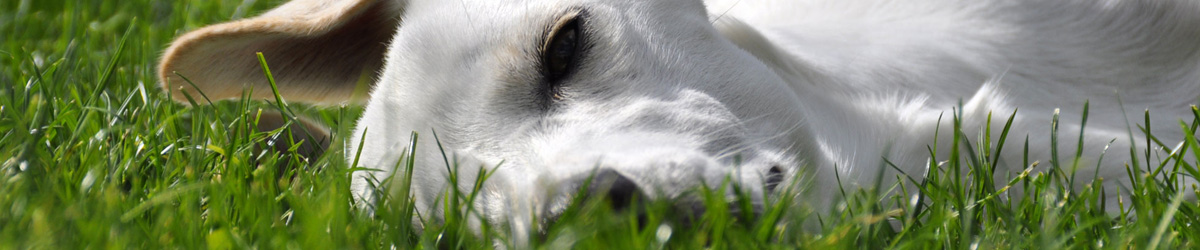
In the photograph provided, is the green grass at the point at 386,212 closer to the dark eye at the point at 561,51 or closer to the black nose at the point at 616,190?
the black nose at the point at 616,190

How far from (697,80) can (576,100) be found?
238mm

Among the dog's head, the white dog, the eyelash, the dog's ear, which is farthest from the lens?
the dog's ear

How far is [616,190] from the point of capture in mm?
1801

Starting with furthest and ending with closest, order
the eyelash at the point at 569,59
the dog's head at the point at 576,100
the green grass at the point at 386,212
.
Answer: the eyelash at the point at 569,59 < the dog's head at the point at 576,100 < the green grass at the point at 386,212

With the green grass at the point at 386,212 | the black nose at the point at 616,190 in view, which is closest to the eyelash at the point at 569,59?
the green grass at the point at 386,212

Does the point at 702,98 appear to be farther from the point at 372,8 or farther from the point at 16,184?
the point at 16,184

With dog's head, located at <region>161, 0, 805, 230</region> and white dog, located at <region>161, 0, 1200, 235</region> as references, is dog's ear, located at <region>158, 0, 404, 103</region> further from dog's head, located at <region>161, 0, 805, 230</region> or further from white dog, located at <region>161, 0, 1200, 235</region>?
dog's head, located at <region>161, 0, 805, 230</region>

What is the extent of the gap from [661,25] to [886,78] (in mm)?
639

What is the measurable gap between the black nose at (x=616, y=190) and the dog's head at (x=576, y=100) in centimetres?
1

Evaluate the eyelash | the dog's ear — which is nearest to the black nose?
the eyelash

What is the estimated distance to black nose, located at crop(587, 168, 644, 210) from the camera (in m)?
1.80

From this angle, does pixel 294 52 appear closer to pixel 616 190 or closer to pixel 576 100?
pixel 576 100

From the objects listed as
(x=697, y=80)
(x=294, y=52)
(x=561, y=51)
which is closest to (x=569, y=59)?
(x=561, y=51)

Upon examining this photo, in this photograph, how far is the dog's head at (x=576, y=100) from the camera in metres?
1.96
